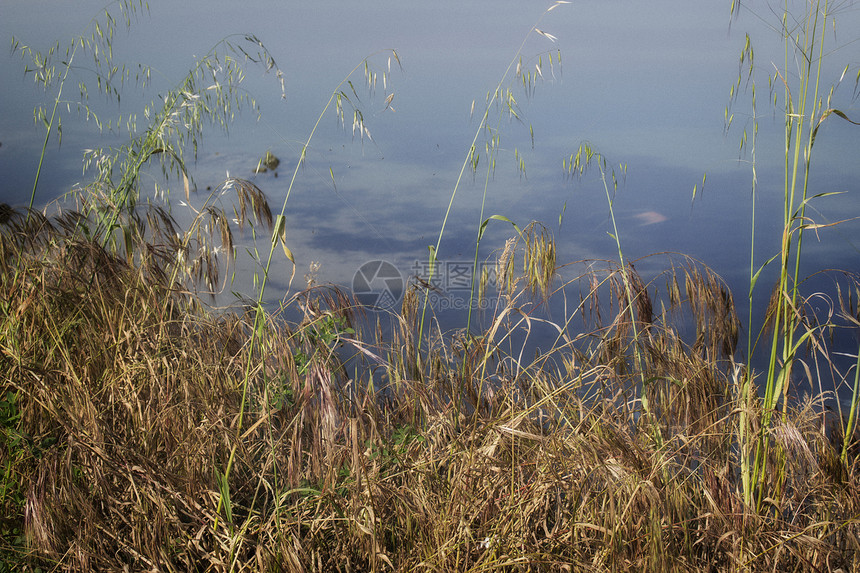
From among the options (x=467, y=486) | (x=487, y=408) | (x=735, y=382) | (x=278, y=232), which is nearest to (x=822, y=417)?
(x=735, y=382)

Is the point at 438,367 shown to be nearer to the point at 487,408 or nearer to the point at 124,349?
the point at 487,408

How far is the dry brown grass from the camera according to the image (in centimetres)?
135

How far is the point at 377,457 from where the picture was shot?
5.00 ft

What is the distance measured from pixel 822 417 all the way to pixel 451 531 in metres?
1.03

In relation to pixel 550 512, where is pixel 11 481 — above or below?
above

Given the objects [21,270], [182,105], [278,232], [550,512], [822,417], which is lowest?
[550,512]

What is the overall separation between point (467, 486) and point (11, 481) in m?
1.13

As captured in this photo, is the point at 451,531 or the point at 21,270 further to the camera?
the point at 21,270

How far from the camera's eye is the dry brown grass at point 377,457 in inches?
53.0

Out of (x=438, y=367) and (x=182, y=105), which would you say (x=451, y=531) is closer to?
(x=438, y=367)

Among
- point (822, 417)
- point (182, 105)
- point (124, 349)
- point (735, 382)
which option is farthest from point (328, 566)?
point (182, 105)

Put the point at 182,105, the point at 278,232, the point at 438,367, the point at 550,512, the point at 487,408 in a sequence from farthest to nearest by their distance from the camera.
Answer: the point at 182,105 < the point at 438,367 < the point at 487,408 < the point at 550,512 < the point at 278,232

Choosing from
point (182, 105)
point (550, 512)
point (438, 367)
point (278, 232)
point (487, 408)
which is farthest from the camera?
point (182, 105)

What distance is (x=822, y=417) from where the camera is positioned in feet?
5.63
